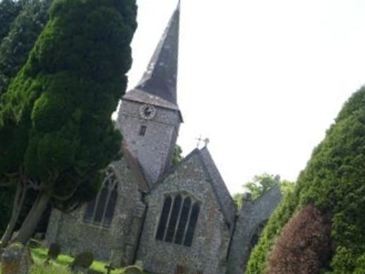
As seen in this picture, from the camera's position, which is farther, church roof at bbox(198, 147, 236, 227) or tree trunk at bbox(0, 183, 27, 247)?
church roof at bbox(198, 147, 236, 227)

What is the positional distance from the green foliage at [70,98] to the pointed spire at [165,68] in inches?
569

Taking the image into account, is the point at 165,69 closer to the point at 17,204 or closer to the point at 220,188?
the point at 220,188

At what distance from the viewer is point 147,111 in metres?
33.7

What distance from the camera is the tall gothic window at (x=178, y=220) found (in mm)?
29266

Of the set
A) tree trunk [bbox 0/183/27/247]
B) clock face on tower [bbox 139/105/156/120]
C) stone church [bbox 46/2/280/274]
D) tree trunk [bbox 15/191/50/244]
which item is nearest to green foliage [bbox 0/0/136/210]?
tree trunk [bbox 15/191/50/244]

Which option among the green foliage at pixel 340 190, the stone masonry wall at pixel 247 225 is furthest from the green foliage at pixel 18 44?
the green foliage at pixel 340 190

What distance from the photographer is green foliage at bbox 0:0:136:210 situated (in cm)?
1800

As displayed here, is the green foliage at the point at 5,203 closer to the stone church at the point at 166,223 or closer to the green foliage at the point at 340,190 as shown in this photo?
the stone church at the point at 166,223

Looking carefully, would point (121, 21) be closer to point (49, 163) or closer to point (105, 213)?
point (49, 163)

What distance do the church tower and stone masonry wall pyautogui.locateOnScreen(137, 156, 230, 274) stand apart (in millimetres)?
3550

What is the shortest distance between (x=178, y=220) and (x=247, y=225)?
12.7ft

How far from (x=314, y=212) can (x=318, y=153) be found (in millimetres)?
1162

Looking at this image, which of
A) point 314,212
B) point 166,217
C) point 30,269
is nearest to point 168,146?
point 166,217

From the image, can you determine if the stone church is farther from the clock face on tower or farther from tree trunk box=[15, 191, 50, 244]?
tree trunk box=[15, 191, 50, 244]
